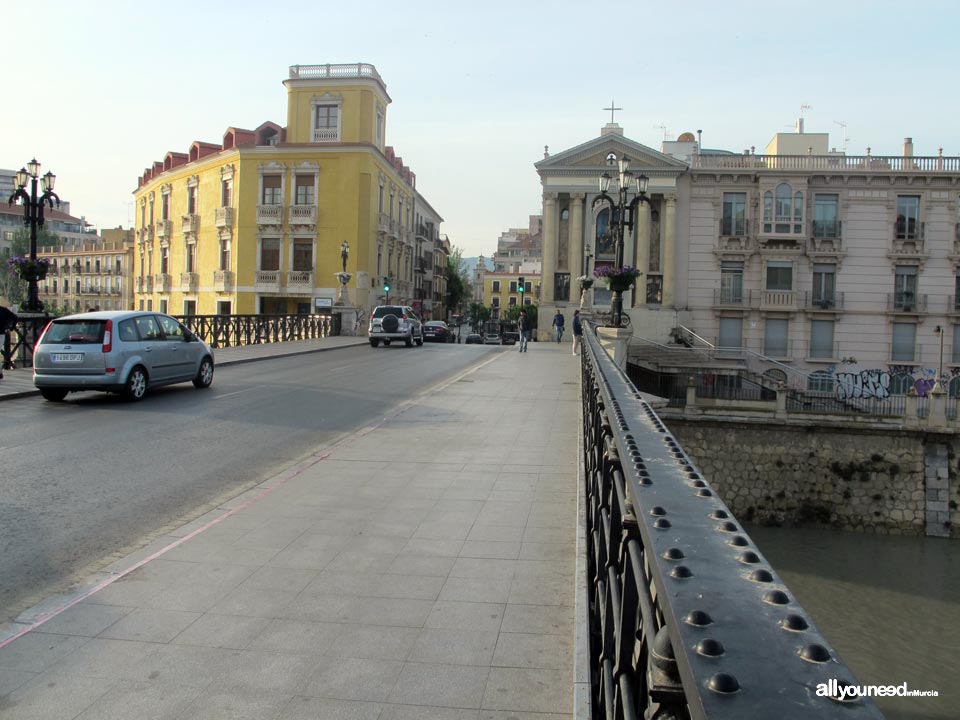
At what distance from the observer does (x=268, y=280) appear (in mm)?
49812

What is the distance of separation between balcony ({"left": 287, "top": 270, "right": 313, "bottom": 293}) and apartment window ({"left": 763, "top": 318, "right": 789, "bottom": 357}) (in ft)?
89.0

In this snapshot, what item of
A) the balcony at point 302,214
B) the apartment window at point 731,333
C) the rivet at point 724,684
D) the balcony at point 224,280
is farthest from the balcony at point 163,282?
the rivet at point 724,684

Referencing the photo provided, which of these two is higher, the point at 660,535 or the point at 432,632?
the point at 660,535

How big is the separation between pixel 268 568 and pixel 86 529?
211 centimetres

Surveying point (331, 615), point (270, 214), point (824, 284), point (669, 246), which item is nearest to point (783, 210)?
point (824, 284)

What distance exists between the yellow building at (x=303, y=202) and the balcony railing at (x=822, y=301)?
25977 mm

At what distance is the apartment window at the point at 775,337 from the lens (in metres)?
48.2

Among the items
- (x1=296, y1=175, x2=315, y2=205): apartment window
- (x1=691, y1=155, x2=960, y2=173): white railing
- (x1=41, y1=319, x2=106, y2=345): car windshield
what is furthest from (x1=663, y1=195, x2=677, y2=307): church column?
(x1=41, y1=319, x2=106, y2=345): car windshield

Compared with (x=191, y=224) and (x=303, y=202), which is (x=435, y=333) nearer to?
(x=303, y=202)

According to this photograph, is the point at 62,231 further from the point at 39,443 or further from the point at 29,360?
the point at 39,443

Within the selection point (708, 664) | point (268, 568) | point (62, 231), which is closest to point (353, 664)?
point (268, 568)

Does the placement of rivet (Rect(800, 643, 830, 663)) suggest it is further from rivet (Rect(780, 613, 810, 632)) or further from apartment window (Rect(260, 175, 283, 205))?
apartment window (Rect(260, 175, 283, 205))

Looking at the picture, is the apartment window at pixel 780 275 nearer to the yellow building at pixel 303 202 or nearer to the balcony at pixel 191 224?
the yellow building at pixel 303 202

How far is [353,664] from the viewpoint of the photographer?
4055mm
